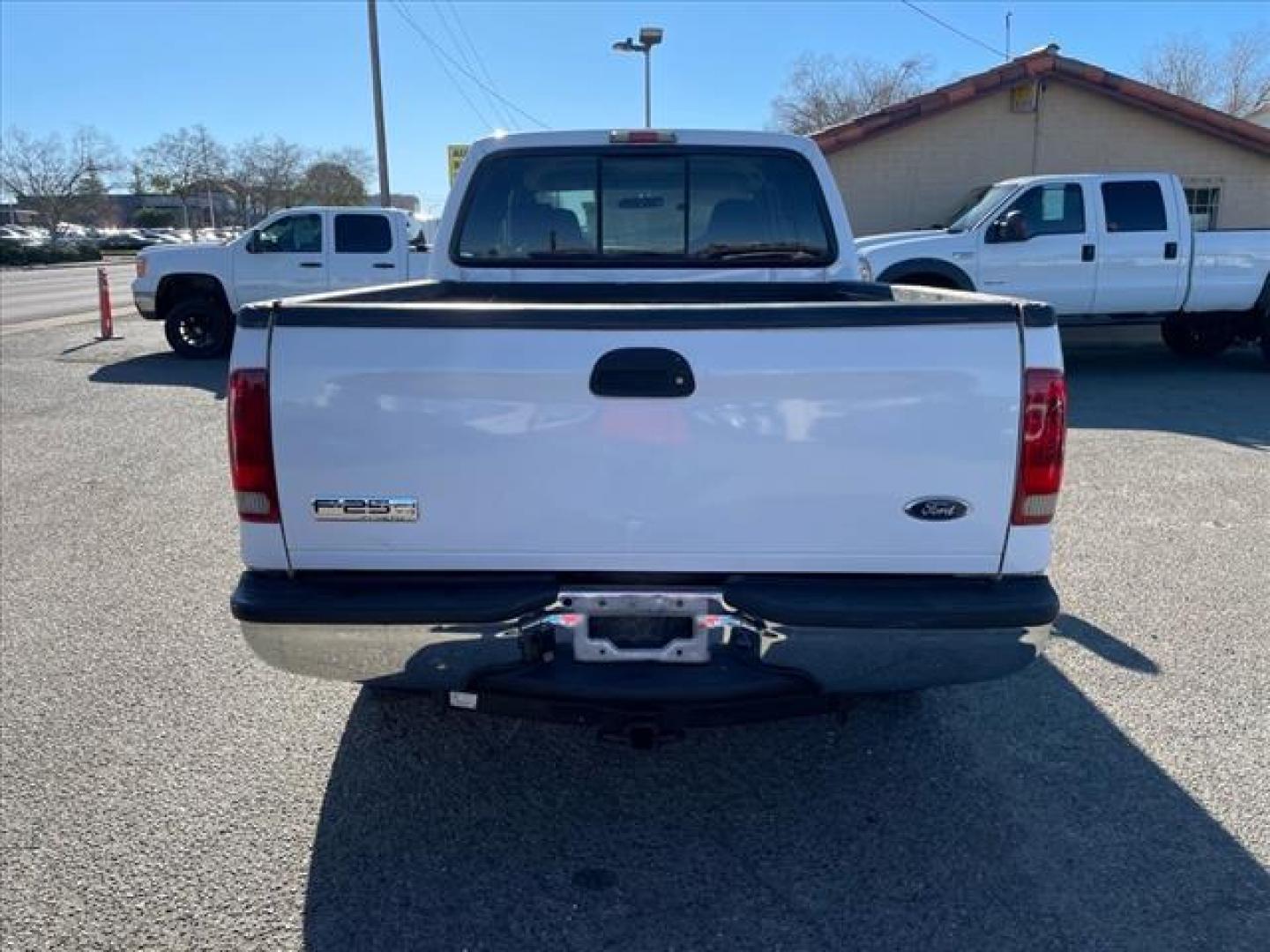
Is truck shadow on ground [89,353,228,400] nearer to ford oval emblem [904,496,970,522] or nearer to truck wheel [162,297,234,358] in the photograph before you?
truck wheel [162,297,234,358]

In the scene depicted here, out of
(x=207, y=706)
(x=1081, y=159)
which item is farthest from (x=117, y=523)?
(x=1081, y=159)

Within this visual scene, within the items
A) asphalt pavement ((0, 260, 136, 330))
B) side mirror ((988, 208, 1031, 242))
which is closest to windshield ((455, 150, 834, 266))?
side mirror ((988, 208, 1031, 242))

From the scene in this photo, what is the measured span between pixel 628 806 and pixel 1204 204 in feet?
51.9

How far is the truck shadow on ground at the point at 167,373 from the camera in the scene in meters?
11.7

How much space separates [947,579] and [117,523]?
547cm

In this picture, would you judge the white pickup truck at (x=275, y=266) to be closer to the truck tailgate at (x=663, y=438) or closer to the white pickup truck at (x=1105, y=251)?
the white pickup truck at (x=1105, y=251)

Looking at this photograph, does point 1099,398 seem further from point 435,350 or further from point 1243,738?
point 435,350

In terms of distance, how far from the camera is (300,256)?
1380 cm

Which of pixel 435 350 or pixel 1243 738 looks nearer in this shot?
pixel 435 350

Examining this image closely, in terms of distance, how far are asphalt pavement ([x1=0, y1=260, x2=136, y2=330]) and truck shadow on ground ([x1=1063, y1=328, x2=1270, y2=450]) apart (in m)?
18.5

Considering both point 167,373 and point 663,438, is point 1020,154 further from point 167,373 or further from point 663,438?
point 663,438

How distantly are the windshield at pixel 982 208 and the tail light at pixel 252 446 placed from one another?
1107 centimetres

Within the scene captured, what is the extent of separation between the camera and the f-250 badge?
2.57 metres

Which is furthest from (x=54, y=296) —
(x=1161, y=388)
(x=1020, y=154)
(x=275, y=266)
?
(x=1161, y=388)
